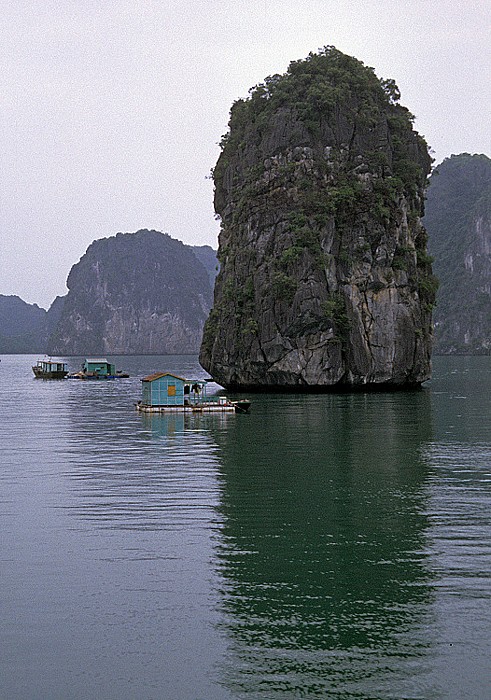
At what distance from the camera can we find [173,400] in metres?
53.3

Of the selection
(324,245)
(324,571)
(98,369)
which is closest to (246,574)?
(324,571)

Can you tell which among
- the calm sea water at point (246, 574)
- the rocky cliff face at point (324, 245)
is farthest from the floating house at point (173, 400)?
the calm sea water at point (246, 574)

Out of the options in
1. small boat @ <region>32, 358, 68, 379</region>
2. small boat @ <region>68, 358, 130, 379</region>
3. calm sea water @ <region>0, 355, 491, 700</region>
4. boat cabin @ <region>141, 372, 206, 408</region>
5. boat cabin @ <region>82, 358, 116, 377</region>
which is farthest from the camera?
small boat @ <region>32, 358, 68, 379</region>

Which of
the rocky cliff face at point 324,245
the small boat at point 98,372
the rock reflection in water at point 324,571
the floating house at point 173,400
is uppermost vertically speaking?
the rocky cliff face at point 324,245

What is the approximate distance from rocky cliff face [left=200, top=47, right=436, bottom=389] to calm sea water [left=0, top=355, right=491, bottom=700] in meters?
36.7

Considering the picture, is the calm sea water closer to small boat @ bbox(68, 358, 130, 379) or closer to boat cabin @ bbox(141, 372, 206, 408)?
boat cabin @ bbox(141, 372, 206, 408)

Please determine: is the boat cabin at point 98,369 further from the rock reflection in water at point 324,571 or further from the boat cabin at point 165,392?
the rock reflection in water at point 324,571

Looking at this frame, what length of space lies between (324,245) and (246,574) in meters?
57.4

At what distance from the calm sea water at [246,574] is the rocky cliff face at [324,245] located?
36.7 m

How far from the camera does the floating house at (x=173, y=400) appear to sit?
170ft

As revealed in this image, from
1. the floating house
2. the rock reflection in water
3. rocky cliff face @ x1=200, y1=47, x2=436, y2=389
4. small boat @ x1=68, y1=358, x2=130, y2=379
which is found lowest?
the rock reflection in water

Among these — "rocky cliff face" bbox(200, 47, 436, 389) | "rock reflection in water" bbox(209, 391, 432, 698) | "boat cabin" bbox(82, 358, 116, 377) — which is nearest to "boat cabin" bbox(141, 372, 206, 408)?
"rocky cliff face" bbox(200, 47, 436, 389)

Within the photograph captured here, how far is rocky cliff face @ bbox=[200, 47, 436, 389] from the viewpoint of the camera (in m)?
68.4

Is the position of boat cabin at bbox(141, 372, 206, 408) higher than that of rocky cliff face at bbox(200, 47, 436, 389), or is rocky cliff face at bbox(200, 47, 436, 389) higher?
rocky cliff face at bbox(200, 47, 436, 389)
